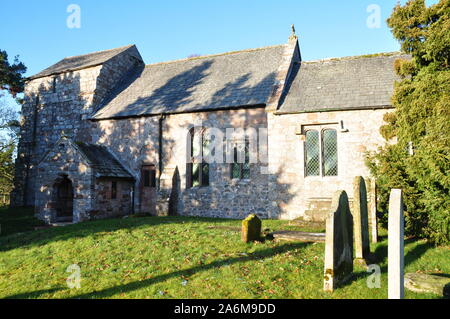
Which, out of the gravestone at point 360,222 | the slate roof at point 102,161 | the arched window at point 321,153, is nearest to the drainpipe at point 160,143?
the slate roof at point 102,161

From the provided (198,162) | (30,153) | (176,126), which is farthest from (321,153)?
(30,153)

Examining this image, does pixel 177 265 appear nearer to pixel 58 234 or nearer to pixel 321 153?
pixel 58 234

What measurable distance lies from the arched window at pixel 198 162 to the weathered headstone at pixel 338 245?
1085 centimetres

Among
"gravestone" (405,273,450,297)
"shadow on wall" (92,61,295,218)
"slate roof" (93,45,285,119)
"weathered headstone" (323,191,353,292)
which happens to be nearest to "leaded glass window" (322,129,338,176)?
"shadow on wall" (92,61,295,218)

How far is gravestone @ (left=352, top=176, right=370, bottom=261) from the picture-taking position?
6.84m

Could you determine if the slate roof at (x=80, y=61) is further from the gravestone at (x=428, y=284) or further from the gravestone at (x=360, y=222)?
the gravestone at (x=428, y=284)

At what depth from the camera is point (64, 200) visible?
1719 cm

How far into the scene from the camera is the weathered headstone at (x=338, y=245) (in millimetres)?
5387

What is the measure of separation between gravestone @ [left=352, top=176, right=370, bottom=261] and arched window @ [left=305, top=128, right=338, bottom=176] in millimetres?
6694

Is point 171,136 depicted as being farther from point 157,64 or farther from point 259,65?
→ point 157,64

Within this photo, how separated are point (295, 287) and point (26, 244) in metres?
9.27

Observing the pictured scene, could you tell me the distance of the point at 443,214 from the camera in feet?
26.0

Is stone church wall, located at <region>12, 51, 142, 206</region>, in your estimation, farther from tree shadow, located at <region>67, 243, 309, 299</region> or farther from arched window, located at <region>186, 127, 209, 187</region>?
tree shadow, located at <region>67, 243, 309, 299</region>
